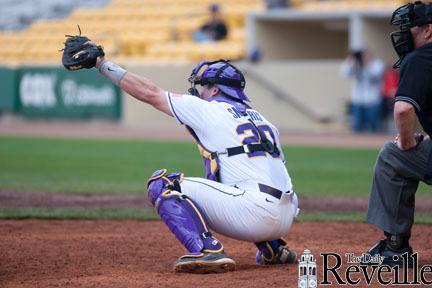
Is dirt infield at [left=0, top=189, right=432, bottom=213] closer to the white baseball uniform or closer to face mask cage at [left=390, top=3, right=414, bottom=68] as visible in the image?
the white baseball uniform

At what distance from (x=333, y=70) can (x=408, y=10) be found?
17899 millimetres

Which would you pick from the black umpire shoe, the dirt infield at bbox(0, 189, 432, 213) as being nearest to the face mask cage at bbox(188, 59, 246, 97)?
the black umpire shoe

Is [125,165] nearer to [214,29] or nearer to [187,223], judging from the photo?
[187,223]

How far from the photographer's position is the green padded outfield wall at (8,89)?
28625 mm

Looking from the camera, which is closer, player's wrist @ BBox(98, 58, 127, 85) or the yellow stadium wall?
player's wrist @ BBox(98, 58, 127, 85)

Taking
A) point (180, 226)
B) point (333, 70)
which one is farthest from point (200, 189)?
point (333, 70)

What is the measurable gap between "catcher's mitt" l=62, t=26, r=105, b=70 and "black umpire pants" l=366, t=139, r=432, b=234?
211cm

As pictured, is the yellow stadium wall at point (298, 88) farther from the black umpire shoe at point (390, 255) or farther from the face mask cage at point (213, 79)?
the face mask cage at point (213, 79)

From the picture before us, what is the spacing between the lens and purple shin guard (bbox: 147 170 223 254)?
229 inches

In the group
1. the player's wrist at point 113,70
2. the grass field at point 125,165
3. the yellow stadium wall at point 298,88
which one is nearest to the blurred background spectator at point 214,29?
the yellow stadium wall at point 298,88

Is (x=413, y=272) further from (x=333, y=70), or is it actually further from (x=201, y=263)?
(x=333, y=70)

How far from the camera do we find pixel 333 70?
23.6m

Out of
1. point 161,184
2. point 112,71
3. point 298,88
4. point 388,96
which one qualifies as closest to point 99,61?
point 112,71

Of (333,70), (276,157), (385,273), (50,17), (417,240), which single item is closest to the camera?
(385,273)
